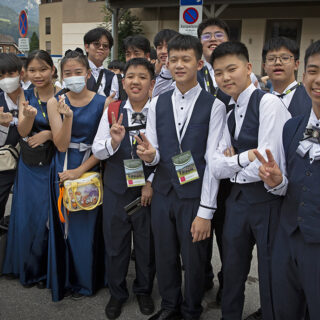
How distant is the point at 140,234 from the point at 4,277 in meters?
1.45

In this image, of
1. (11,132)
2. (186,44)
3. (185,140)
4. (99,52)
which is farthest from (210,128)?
(99,52)

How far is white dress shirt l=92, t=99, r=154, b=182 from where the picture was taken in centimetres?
253

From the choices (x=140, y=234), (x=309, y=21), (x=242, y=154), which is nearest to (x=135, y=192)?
(x=140, y=234)

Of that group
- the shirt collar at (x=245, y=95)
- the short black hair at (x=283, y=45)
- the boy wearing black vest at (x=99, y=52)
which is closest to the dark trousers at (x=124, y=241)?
the shirt collar at (x=245, y=95)

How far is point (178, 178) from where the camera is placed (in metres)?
2.33

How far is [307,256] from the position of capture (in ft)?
5.90

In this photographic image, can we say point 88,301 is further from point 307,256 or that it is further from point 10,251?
point 307,256

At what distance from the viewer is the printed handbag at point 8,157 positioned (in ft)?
9.76

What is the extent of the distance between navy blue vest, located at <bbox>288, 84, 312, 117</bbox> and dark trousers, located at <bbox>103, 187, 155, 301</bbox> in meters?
1.32

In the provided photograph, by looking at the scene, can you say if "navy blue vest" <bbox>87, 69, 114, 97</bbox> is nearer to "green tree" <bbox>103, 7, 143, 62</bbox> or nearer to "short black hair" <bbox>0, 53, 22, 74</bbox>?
"short black hair" <bbox>0, 53, 22, 74</bbox>

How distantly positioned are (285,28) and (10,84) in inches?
417

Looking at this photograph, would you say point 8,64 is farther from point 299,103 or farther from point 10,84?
point 299,103

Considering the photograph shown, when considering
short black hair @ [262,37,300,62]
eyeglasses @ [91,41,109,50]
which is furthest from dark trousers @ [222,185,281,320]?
eyeglasses @ [91,41,109,50]

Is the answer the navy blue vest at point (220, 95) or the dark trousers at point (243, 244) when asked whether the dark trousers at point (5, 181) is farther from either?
the dark trousers at point (243, 244)
